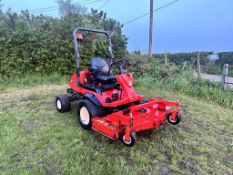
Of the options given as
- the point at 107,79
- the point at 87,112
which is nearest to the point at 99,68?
the point at 107,79

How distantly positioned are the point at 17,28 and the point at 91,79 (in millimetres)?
4467

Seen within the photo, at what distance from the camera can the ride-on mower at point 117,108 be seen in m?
3.06

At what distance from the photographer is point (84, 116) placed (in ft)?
12.2

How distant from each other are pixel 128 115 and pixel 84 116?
2.65 feet

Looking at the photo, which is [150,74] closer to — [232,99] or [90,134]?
[232,99]

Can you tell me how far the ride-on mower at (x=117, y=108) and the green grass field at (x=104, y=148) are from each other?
0.72 ft

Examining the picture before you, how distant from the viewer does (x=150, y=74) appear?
7.93m

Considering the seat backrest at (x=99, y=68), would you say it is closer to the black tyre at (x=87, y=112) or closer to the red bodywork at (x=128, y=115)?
the red bodywork at (x=128, y=115)

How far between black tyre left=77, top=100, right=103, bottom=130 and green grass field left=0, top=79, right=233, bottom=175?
0.12 meters

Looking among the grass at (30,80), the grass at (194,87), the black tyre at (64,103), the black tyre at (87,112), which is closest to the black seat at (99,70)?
the black tyre at (87,112)

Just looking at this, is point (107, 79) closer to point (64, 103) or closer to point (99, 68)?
point (99, 68)

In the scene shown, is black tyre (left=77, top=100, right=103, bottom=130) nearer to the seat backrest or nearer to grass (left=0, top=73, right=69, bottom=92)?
the seat backrest

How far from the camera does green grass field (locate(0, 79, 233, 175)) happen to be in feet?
9.39

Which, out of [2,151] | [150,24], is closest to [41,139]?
[2,151]
